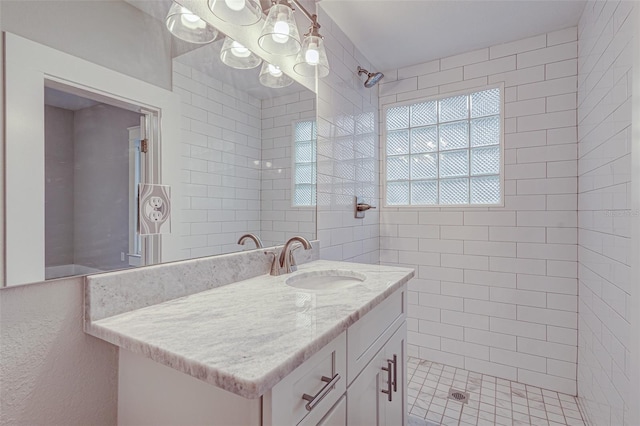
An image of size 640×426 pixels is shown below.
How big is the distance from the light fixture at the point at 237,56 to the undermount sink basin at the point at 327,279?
36.4 inches

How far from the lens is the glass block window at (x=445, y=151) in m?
2.30

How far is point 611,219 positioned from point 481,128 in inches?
45.2

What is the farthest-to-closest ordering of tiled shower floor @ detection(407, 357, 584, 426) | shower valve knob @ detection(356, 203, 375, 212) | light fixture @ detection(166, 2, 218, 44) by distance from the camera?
1. shower valve knob @ detection(356, 203, 375, 212)
2. tiled shower floor @ detection(407, 357, 584, 426)
3. light fixture @ detection(166, 2, 218, 44)

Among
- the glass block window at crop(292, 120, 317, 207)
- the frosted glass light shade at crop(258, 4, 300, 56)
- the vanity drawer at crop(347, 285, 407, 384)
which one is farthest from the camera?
the glass block window at crop(292, 120, 317, 207)

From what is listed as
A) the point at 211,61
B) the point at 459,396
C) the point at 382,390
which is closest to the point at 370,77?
the point at 211,61

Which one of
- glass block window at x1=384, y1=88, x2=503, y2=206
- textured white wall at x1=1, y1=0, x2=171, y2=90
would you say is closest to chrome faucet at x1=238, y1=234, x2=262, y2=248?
textured white wall at x1=1, y1=0, x2=171, y2=90

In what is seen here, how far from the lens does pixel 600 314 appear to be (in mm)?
1558

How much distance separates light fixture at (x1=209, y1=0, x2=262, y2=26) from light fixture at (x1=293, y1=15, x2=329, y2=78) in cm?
36

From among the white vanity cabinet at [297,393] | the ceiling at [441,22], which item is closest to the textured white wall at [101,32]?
the white vanity cabinet at [297,393]

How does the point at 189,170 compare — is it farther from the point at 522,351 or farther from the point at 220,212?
the point at 522,351

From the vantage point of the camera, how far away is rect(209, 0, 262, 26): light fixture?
3.76 feet

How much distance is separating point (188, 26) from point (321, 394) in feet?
3.99

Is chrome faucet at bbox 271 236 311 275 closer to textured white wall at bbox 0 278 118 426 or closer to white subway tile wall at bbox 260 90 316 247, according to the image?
white subway tile wall at bbox 260 90 316 247

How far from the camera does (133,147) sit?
3.03 ft
